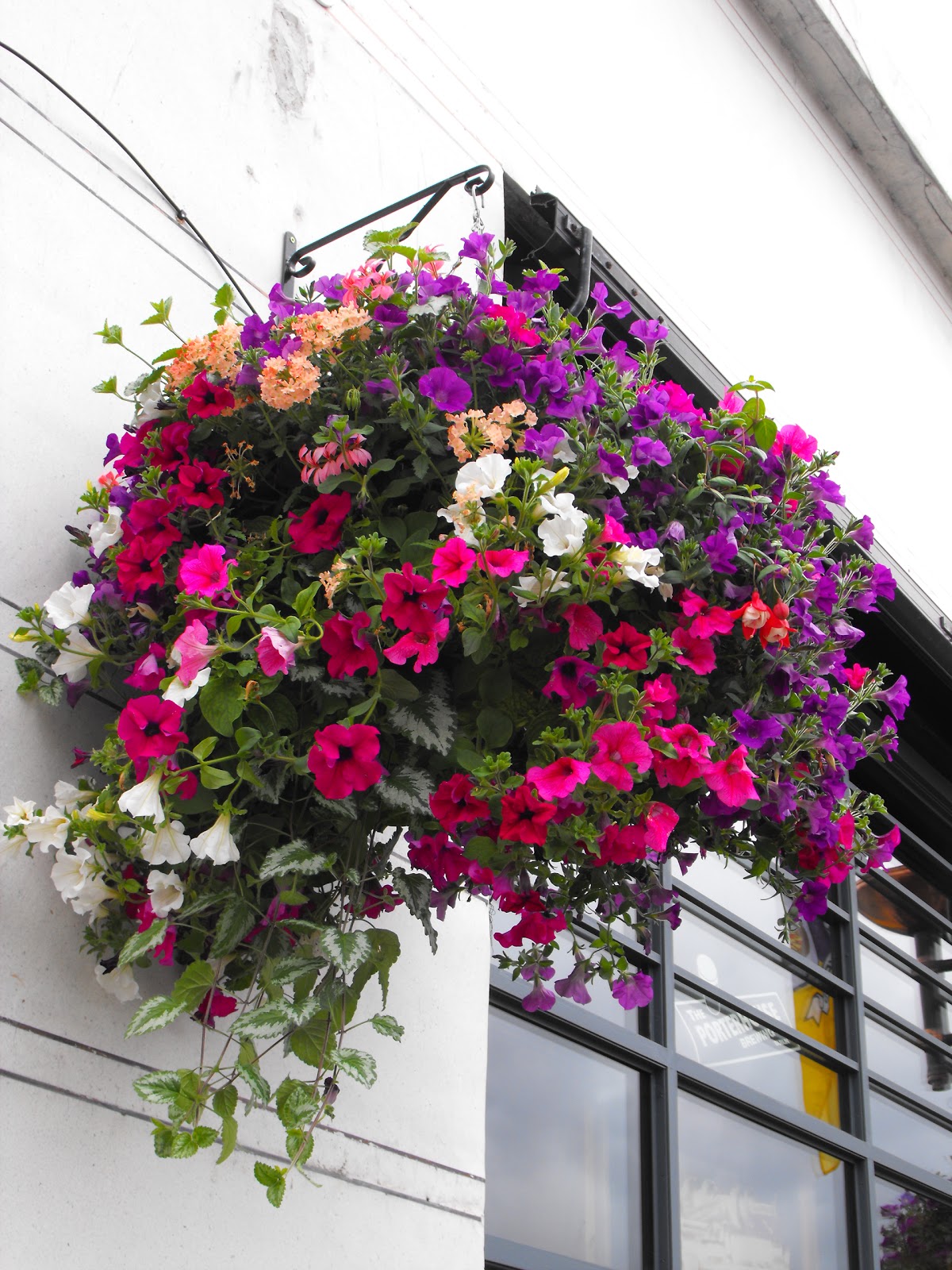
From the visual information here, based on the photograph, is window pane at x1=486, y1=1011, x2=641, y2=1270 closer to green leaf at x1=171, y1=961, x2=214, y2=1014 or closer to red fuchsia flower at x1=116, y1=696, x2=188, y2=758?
green leaf at x1=171, y1=961, x2=214, y2=1014

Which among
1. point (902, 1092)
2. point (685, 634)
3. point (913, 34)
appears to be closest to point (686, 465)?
point (685, 634)

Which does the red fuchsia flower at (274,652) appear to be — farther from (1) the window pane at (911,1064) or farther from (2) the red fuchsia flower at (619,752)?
(1) the window pane at (911,1064)

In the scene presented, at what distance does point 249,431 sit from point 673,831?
738 millimetres

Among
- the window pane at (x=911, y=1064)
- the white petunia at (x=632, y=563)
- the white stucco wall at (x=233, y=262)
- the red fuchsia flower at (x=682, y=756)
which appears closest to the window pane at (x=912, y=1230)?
the window pane at (x=911, y=1064)

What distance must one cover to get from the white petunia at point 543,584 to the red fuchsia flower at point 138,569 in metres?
0.43

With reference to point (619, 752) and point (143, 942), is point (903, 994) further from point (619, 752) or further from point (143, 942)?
point (143, 942)

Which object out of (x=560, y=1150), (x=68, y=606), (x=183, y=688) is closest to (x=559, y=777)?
(x=183, y=688)

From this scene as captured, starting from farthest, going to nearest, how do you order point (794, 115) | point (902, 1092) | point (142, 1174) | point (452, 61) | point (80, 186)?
point (794, 115) < point (902, 1092) < point (452, 61) < point (80, 186) < point (142, 1174)

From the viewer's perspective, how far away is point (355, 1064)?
1.28m

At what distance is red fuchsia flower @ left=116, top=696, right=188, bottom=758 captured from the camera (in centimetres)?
132

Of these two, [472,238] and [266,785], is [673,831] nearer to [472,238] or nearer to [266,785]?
[266,785]

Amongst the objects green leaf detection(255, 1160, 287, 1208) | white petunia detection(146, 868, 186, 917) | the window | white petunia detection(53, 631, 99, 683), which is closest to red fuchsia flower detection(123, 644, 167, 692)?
white petunia detection(53, 631, 99, 683)

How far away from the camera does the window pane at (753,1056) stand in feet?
11.1

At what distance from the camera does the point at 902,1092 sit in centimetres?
415
